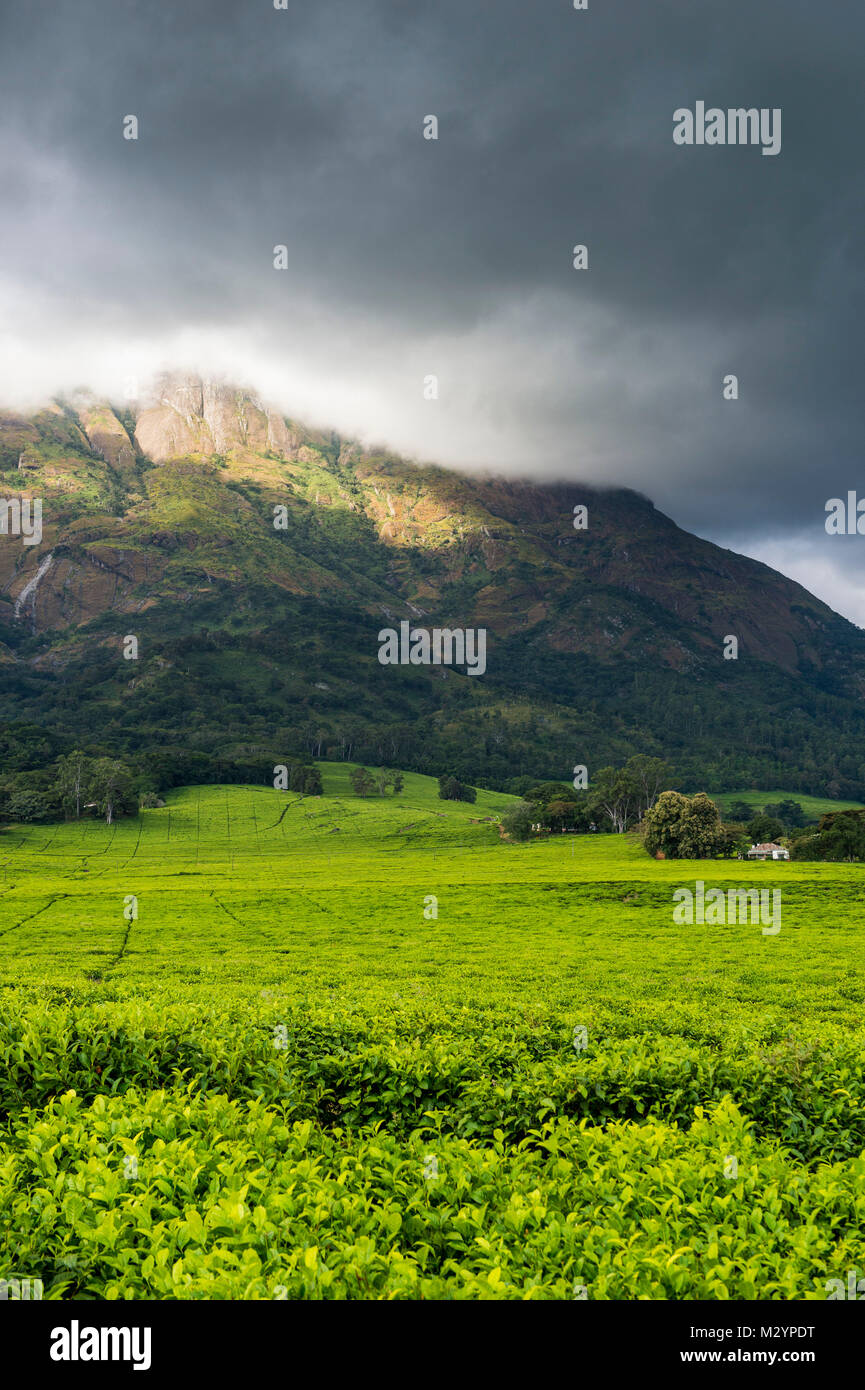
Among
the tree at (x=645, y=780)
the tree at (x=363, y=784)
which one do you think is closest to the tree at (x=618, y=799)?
the tree at (x=645, y=780)

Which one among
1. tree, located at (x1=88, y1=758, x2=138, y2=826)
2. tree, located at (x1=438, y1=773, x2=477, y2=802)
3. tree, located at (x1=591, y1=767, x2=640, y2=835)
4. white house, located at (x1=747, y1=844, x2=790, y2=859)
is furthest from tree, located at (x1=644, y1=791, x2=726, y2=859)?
tree, located at (x1=88, y1=758, x2=138, y2=826)

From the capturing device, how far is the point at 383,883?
230 ft

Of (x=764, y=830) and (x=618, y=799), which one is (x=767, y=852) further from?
(x=618, y=799)

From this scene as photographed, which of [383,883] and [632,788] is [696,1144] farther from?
[632,788]

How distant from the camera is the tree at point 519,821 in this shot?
124 metres

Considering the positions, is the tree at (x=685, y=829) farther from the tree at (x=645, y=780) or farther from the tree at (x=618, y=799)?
the tree at (x=645, y=780)

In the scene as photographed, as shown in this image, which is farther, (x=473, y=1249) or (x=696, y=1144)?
(x=696, y=1144)

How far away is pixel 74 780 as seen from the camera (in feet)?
464

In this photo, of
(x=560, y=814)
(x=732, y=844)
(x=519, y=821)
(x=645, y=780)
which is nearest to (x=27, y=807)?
(x=519, y=821)

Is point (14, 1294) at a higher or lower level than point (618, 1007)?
higher

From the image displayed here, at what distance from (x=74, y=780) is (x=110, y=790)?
454 inches
